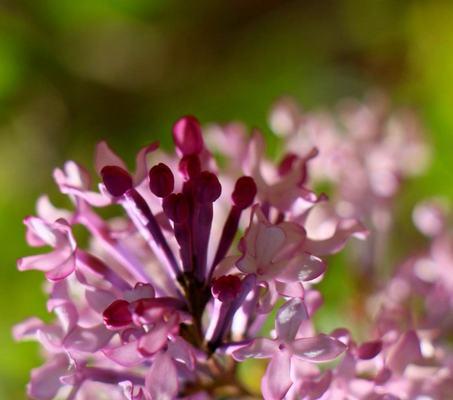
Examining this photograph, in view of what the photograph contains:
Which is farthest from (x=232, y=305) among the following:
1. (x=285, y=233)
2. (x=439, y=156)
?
(x=439, y=156)

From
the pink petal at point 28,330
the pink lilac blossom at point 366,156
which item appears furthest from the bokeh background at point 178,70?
the pink petal at point 28,330

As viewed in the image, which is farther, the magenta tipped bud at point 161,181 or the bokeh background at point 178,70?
the bokeh background at point 178,70

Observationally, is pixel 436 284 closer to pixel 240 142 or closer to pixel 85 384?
pixel 240 142

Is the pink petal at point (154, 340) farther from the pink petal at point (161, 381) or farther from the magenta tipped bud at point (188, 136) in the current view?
the magenta tipped bud at point (188, 136)

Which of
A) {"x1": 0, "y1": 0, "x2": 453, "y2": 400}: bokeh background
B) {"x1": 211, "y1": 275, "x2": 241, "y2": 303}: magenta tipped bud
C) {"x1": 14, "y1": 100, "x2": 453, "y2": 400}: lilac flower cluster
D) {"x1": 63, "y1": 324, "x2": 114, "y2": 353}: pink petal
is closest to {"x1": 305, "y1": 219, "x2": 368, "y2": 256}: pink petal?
{"x1": 14, "y1": 100, "x2": 453, "y2": 400}: lilac flower cluster

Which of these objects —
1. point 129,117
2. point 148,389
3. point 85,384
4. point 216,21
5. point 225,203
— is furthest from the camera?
point 216,21

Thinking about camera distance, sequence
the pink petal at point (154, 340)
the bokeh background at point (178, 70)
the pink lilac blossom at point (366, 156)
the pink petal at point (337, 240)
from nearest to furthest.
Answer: the pink petal at point (154, 340) → the pink petal at point (337, 240) → the pink lilac blossom at point (366, 156) → the bokeh background at point (178, 70)
